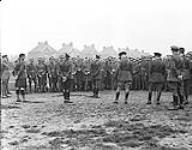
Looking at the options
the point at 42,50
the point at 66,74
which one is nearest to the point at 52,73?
the point at 66,74

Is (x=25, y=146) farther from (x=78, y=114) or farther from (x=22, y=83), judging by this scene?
(x=22, y=83)

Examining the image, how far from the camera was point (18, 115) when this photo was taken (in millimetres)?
9539

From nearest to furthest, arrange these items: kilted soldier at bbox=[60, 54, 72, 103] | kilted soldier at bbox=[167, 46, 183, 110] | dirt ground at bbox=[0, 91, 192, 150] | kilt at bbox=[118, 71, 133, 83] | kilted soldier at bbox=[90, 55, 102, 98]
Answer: dirt ground at bbox=[0, 91, 192, 150] → kilted soldier at bbox=[167, 46, 183, 110] → kilt at bbox=[118, 71, 133, 83] → kilted soldier at bbox=[60, 54, 72, 103] → kilted soldier at bbox=[90, 55, 102, 98]

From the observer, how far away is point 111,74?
22.0 m

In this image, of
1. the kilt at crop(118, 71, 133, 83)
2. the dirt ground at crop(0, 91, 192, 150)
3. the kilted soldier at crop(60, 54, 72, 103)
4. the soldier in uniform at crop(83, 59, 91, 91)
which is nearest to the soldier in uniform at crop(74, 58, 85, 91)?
the soldier in uniform at crop(83, 59, 91, 91)

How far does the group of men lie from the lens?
10716mm

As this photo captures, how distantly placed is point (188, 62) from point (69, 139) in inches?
299

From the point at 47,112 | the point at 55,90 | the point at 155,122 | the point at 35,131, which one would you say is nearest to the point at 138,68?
the point at 55,90

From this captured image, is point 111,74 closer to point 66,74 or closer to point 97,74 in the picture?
point 97,74

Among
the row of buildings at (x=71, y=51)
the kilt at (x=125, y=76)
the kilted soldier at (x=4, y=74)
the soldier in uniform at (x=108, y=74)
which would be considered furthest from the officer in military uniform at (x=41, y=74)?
the row of buildings at (x=71, y=51)

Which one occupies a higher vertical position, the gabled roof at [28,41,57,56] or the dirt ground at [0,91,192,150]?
the gabled roof at [28,41,57,56]

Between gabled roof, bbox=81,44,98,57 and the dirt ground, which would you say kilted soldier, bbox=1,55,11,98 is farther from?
gabled roof, bbox=81,44,98,57

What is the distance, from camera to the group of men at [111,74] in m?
10.7

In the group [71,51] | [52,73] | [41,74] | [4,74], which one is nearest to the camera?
[4,74]
